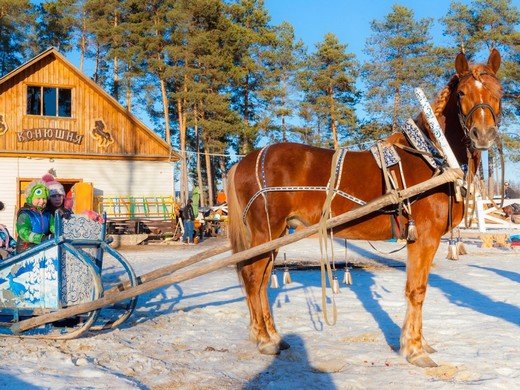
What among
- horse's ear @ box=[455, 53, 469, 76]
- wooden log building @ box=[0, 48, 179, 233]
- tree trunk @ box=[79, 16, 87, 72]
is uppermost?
tree trunk @ box=[79, 16, 87, 72]

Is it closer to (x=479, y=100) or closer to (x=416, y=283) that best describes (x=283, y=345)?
(x=416, y=283)

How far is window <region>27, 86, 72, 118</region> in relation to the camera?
20.0 metres

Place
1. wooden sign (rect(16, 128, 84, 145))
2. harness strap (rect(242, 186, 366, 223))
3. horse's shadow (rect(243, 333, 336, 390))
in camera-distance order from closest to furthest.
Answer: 1. horse's shadow (rect(243, 333, 336, 390))
2. harness strap (rect(242, 186, 366, 223))
3. wooden sign (rect(16, 128, 84, 145))

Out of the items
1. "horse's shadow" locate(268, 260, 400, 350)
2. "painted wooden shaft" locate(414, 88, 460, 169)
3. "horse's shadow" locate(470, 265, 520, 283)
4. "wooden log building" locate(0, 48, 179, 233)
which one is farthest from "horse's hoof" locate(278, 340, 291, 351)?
"wooden log building" locate(0, 48, 179, 233)

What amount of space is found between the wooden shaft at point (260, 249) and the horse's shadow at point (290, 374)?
95 centimetres

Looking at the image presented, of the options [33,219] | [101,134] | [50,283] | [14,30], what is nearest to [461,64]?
[50,283]

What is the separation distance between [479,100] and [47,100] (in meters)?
19.0

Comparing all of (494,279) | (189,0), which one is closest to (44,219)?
(494,279)

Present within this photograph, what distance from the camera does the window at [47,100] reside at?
65.7 feet

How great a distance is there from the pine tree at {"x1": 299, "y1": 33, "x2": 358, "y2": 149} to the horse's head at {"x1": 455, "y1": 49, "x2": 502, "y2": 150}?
3485 centimetres

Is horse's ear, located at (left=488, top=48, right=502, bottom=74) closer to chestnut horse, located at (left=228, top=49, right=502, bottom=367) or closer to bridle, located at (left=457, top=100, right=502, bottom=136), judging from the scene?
chestnut horse, located at (left=228, top=49, right=502, bottom=367)

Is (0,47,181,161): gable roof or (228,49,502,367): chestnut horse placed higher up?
(0,47,181,161): gable roof

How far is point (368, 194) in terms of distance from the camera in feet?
15.9

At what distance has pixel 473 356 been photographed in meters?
4.50
